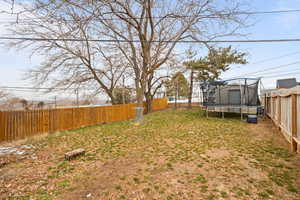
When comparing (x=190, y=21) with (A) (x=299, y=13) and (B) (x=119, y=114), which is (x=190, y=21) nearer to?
(A) (x=299, y=13)

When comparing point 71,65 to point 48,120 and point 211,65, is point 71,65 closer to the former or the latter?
point 48,120

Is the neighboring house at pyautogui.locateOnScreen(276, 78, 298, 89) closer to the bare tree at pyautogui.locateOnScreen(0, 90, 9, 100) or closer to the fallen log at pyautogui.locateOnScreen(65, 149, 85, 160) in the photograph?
the fallen log at pyautogui.locateOnScreen(65, 149, 85, 160)

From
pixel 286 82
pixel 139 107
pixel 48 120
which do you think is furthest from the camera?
pixel 286 82

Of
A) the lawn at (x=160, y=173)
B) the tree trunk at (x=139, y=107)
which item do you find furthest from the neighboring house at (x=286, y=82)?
the tree trunk at (x=139, y=107)

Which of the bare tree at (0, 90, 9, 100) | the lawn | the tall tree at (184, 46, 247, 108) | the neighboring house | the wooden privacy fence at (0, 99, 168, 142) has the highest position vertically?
the tall tree at (184, 46, 247, 108)

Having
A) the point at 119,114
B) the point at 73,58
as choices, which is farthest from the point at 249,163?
the point at 73,58

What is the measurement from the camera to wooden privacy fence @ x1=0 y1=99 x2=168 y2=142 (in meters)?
5.45

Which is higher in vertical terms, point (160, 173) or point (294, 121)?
point (294, 121)

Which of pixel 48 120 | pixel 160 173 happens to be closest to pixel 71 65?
pixel 48 120

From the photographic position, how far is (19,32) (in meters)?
7.32

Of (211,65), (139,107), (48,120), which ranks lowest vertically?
(48,120)

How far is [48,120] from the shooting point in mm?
6746

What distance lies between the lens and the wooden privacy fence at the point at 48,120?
5450mm

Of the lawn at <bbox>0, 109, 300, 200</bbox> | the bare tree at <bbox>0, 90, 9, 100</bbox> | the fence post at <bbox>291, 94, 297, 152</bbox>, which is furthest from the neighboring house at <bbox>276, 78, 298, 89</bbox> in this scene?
the bare tree at <bbox>0, 90, 9, 100</bbox>
